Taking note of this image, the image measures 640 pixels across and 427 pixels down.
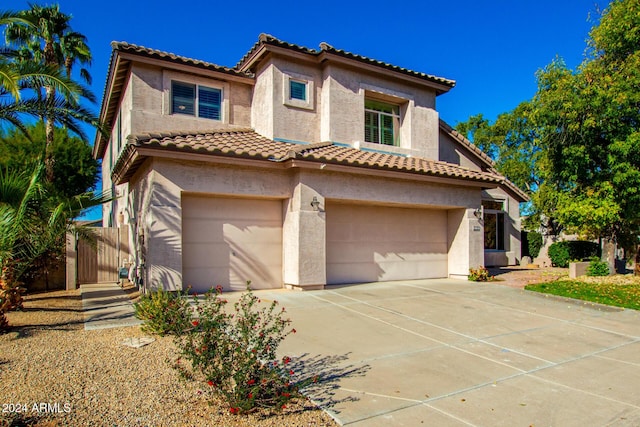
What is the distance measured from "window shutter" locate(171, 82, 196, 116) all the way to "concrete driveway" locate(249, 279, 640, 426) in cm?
666

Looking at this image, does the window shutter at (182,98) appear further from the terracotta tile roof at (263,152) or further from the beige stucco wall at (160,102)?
the terracotta tile roof at (263,152)

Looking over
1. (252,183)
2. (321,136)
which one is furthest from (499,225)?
(252,183)

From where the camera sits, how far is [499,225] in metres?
21.1

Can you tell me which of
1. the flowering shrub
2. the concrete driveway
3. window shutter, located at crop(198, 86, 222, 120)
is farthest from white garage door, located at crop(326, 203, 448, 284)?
the flowering shrub

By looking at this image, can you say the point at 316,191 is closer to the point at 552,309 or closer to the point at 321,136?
the point at 321,136

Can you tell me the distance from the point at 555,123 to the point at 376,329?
39.6 feet

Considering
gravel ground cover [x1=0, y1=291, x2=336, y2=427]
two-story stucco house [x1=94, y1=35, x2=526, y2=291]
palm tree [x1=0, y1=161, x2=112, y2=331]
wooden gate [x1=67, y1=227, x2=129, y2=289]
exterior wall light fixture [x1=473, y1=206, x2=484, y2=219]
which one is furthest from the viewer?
exterior wall light fixture [x1=473, y1=206, x2=484, y2=219]

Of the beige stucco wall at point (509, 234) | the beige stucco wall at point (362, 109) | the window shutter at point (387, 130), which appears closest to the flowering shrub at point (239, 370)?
the beige stucco wall at point (362, 109)

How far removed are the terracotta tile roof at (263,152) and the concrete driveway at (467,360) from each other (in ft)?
12.5

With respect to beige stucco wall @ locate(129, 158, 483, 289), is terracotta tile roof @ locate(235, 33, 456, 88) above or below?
above

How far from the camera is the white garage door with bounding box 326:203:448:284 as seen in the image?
41.8 feet

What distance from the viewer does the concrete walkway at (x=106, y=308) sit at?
760 centimetres

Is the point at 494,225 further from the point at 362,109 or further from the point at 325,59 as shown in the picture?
the point at 325,59

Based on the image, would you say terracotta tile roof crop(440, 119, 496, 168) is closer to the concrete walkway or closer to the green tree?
the green tree
